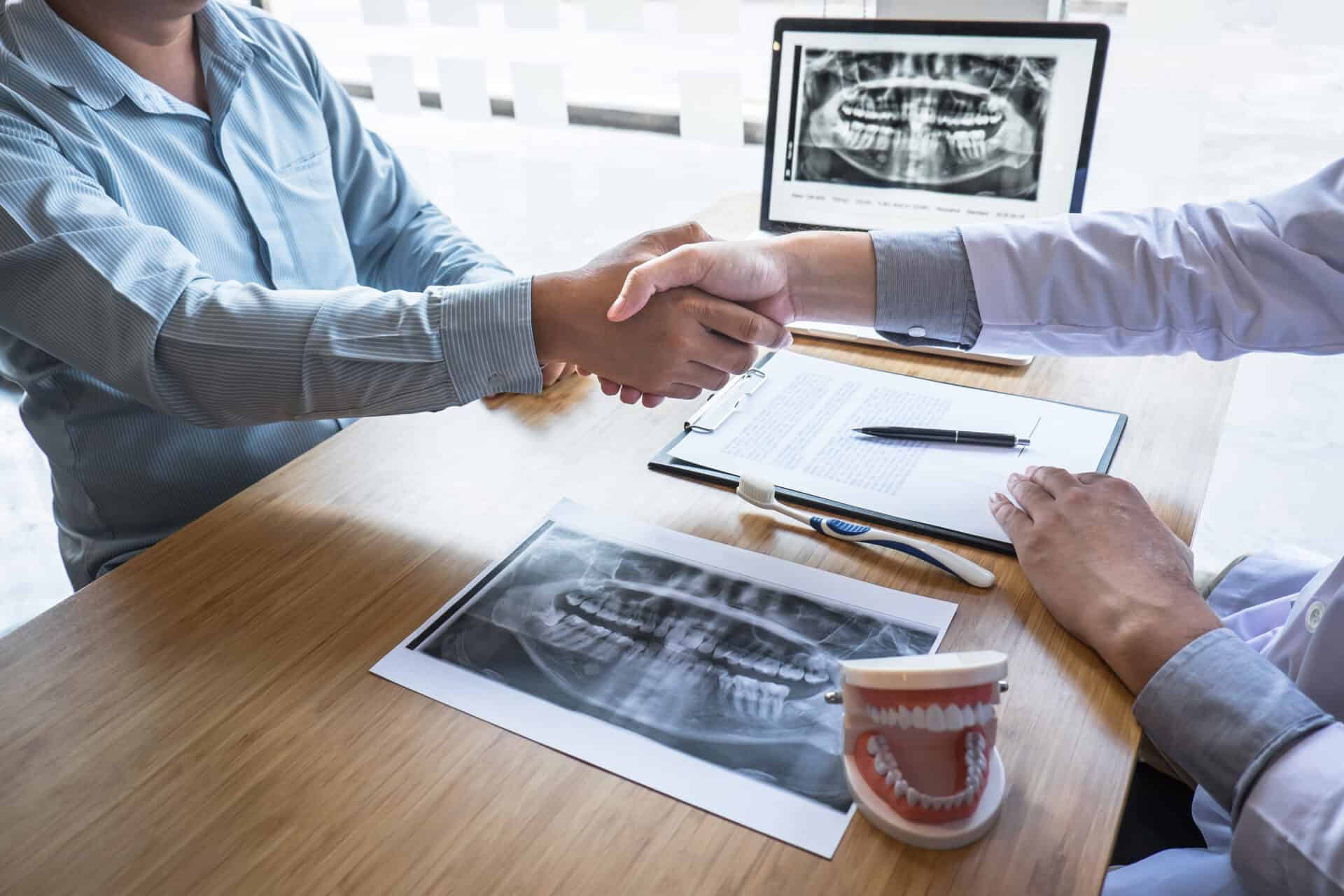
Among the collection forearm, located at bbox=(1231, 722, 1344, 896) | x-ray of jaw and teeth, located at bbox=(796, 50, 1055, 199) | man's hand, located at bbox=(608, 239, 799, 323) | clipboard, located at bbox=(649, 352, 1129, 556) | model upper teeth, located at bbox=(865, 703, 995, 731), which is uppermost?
x-ray of jaw and teeth, located at bbox=(796, 50, 1055, 199)

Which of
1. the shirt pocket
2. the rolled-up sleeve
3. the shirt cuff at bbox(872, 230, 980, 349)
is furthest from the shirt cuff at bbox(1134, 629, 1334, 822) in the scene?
the shirt pocket

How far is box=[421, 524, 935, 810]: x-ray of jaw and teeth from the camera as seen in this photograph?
2.09 feet

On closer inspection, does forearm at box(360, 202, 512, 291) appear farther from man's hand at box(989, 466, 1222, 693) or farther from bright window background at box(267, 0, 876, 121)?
man's hand at box(989, 466, 1222, 693)

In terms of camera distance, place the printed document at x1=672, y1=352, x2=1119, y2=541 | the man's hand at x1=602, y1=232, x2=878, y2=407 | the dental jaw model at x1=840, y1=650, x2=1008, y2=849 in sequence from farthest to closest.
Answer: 1. the man's hand at x1=602, y1=232, x2=878, y2=407
2. the printed document at x1=672, y1=352, x2=1119, y2=541
3. the dental jaw model at x1=840, y1=650, x2=1008, y2=849

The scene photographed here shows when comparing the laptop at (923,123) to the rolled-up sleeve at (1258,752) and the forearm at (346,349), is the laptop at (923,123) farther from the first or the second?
the rolled-up sleeve at (1258,752)

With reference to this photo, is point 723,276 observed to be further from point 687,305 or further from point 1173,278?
point 1173,278

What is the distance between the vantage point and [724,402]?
1.05 m

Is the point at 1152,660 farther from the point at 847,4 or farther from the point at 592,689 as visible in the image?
the point at 847,4

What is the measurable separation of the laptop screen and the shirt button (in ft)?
2.29

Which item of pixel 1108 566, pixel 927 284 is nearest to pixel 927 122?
pixel 927 284

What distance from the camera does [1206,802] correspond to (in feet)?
2.79

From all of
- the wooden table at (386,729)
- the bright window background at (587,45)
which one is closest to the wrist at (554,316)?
the wooden table at (386,729)

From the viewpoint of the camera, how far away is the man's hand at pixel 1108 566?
68cm

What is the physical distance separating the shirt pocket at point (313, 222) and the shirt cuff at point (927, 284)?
0.76 meters
